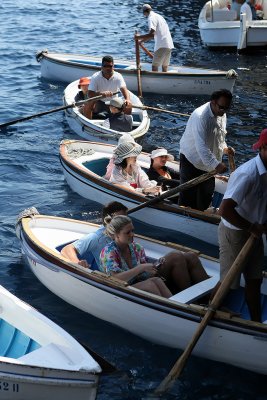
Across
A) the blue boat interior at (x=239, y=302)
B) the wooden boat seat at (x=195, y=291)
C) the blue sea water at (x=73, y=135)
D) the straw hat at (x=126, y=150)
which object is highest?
the straw hat at (x=126, y=150)

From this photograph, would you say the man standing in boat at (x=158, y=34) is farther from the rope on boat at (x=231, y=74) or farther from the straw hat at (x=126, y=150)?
the straw hat at (x=126, y=150)

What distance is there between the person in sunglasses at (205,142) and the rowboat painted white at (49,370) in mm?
3640

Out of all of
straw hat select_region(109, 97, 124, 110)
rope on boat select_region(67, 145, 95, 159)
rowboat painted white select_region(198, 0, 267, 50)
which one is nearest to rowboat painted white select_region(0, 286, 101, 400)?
rope on boat select_region(67, 145, 95, 159)

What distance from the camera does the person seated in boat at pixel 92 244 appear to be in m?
9.81

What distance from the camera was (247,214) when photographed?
8109mm

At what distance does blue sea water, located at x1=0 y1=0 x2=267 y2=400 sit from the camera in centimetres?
901

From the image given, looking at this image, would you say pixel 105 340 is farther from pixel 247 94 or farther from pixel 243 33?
pixel 243 33

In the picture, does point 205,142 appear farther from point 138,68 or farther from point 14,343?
point 138,68

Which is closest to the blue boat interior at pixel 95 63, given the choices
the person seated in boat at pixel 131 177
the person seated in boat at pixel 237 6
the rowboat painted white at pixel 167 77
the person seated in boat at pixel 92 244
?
the rowboat painted white at pixel 167 77

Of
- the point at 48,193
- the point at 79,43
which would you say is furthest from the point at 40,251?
the point at 79,43

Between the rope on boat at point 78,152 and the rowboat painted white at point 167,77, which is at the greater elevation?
the rope on boat at point 78,152

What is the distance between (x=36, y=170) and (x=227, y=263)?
7.74 metres

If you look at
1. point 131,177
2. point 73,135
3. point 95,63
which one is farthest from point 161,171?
point 95,63

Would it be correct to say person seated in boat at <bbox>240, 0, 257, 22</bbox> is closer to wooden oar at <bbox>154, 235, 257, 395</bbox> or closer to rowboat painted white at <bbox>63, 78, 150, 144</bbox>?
rowboat painted white at <bbox>63, 78, 150, 144</bbox>
